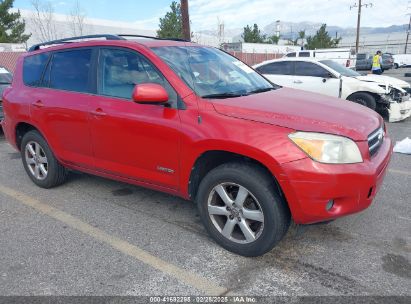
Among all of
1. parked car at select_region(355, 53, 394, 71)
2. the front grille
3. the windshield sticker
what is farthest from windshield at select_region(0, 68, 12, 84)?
parked car at select_region(355, 53, 394, 71)

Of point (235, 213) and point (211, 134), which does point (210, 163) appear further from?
point (235, 213)

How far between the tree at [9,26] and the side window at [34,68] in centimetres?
3500

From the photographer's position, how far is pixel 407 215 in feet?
12.3

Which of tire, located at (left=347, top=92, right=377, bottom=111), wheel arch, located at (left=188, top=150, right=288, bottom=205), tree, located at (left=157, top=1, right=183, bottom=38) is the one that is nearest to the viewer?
wheel arch, located at (left=188, top=150, right=288, bottom=205)

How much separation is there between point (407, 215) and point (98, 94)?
10.9 feet

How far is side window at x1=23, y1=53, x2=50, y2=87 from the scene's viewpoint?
4.49 meters

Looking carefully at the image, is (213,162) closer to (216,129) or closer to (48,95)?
(216,129)

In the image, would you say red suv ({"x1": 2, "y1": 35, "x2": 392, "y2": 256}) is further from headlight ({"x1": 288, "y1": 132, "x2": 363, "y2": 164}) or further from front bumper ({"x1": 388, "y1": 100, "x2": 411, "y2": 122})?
front bumper ({"x1": 388, "y1": 100, "x2": 411, "y2": 122})

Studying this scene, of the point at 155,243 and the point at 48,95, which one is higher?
the point at 48,95

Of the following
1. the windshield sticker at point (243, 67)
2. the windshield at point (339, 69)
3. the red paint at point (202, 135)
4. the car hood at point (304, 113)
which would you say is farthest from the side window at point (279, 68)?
the car hood at point (304, 113)

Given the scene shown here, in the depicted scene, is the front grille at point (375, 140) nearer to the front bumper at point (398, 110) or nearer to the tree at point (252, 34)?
the front bumper at point (398, 110)

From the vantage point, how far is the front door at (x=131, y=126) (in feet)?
10.7

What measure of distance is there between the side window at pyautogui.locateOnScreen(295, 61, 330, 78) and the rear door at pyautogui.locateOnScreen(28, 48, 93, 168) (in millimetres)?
6727

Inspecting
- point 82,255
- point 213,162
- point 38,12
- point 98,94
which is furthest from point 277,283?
point 38,12
